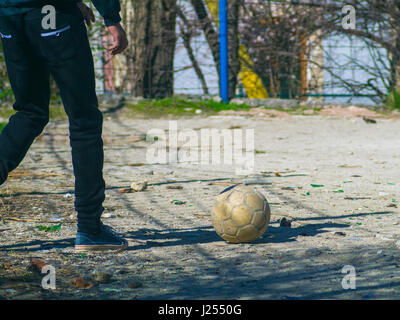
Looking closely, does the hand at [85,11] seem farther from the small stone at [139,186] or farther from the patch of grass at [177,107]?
the patch of grass at [177,107]

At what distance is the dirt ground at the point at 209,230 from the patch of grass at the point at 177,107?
3.13 metres

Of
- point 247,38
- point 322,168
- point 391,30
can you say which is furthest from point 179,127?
point 391,30

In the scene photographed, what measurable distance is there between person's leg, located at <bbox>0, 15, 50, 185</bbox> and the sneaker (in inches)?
19.2

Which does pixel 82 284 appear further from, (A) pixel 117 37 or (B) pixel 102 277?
(A) pixel 117 37

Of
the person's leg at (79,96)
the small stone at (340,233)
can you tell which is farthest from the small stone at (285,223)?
the person's leg at (79,96)

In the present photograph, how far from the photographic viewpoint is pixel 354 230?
3.51 meters

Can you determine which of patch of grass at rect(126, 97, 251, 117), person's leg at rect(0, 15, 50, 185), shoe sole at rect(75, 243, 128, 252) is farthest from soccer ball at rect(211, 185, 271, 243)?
patch of grass at rect(126, 97, 251, 117)

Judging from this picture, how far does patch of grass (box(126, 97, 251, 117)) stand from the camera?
1019 cm

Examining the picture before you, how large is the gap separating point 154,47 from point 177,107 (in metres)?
1.33

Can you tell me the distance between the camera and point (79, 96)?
2.88m

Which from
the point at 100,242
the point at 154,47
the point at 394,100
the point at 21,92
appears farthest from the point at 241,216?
the point at 154,47

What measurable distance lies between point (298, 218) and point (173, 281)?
4.78 feet

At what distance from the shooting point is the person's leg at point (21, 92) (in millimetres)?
2879

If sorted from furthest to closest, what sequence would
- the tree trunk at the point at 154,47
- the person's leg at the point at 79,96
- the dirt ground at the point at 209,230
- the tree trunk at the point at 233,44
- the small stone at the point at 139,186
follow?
the tree trunk at the point at 154,47
the tree trunk at the point at 233,44
the small stone at the point at 139,186
the person's leg at the point at 79,96
the dirt ground at the point at 209,230
